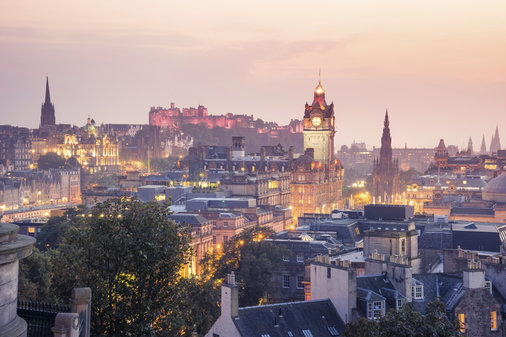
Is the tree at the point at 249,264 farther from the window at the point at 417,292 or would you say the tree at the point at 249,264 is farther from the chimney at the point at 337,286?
Answer: the window at the point at 417,292

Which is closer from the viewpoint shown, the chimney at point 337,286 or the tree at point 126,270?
the tree at point 126,270

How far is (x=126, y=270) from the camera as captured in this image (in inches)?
1410

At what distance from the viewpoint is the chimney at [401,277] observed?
4850 centimetres

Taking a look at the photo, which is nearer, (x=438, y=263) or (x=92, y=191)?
Answer: (x=438, y=263)

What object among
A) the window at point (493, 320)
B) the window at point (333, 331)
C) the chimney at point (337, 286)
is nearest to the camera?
the window at point (333, 331)

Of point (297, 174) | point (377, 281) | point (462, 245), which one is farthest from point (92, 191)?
point (377, 281)

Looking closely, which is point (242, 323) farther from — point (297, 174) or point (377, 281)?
point (297, 174)

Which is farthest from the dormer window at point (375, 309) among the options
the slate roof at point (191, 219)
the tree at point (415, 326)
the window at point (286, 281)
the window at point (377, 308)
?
the slate roof at point (191, 219)

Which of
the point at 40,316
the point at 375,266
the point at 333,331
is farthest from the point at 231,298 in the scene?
the point at 40,316

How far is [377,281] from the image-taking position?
161 feet

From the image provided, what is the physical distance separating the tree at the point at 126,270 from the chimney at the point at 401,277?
1683 cm

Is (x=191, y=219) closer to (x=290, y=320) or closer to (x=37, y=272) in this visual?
(x=37, y=272)

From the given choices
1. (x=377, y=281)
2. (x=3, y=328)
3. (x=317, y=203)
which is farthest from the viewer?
(x=317, y=203)

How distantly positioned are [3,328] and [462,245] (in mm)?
67665
